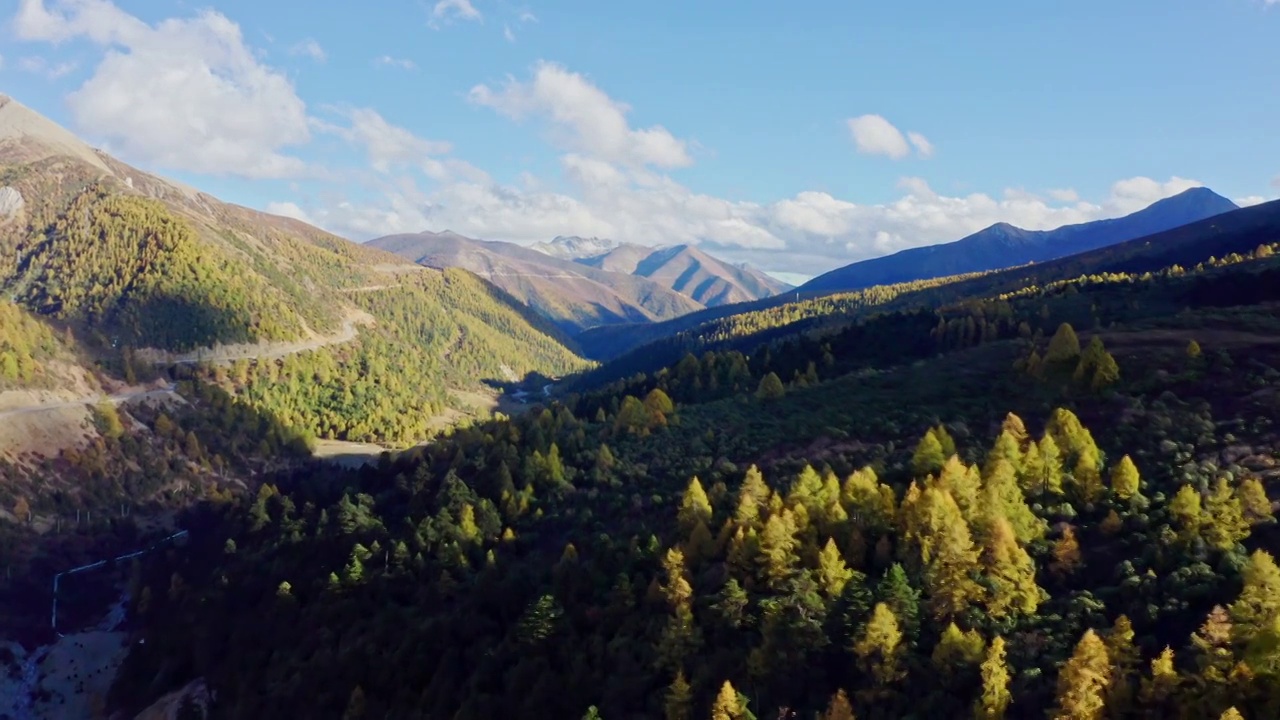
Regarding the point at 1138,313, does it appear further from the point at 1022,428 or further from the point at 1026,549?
the point at 1026,549

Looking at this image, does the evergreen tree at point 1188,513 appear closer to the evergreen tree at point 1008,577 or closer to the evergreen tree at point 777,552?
the evergreen tree at point 1008,577

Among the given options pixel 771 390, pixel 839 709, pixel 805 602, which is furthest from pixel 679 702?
pixel 771 390

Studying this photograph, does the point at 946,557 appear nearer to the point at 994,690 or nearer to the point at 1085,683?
the point at 994,690

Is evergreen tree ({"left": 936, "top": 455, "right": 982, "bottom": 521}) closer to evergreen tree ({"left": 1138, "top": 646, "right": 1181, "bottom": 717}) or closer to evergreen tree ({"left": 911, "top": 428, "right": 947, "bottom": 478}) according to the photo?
evergreen tree ({"left": 911, "top": 428, "right": 947, "bottom": 478})

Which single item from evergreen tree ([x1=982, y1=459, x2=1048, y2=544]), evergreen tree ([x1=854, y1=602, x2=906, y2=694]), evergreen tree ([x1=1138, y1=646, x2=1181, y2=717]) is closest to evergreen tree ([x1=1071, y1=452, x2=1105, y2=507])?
evergreen tree ([x1=982, y1=459, x2=1048, y2=544])

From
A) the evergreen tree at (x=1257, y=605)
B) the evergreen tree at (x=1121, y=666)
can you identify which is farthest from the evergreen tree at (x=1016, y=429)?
the evergreen tree at (x=1257, y=605)

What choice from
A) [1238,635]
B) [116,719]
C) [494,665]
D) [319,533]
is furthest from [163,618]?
[1238,635]
